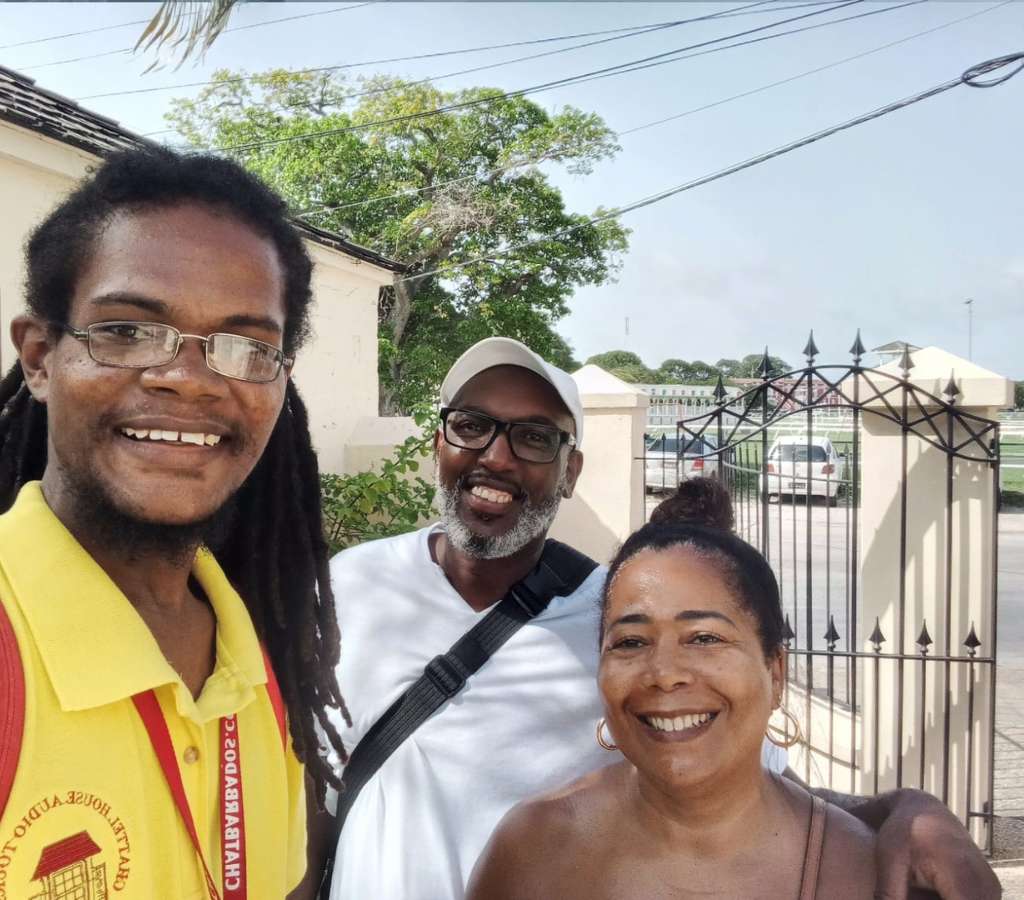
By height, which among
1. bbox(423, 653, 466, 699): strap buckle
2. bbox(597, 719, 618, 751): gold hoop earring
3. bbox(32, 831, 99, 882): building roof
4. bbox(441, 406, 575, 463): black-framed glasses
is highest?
bbox(441, 406, 575, 463): black-framed glasses

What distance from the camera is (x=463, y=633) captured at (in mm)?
2076

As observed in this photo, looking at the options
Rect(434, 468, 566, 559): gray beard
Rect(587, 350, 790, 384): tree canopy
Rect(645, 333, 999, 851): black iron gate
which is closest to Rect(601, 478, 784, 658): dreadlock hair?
Rect(434, 468, 566, 559): gray beard

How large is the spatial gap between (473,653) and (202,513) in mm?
989

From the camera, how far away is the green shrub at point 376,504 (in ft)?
20.2

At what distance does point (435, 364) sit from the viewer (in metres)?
19.5

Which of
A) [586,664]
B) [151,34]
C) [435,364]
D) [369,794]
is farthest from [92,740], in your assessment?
[435,364]

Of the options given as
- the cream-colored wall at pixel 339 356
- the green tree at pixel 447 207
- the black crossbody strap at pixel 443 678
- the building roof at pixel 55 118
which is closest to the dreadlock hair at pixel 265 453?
the black crossbody strap at pixel 443 678

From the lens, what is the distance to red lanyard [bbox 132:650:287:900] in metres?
1.06

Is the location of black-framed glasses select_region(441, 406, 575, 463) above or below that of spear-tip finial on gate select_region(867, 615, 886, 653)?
above

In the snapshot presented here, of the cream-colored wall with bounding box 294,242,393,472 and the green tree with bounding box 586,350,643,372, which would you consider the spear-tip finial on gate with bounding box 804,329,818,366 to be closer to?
the cream-colored wall with bounding box 294,242,393,472

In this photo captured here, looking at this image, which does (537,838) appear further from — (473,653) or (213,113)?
(213,113)

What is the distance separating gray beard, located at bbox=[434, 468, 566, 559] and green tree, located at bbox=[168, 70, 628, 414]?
1735 centimetres

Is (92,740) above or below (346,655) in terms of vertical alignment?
above

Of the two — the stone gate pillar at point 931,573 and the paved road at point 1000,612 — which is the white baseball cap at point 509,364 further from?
the stone gate pillar at point 931,573
